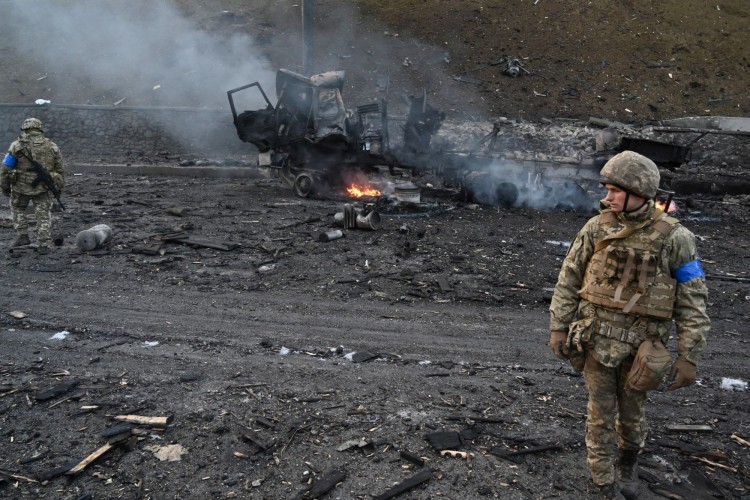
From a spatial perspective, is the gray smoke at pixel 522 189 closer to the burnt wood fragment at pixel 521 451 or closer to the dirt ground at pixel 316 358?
the dirt ground at pixel 316 358

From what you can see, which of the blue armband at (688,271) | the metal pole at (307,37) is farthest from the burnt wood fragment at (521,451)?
the metal pole at (307,37)

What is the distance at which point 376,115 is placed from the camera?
14.0 meters

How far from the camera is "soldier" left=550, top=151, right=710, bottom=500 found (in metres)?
3.38

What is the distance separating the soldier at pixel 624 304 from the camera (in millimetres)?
3381

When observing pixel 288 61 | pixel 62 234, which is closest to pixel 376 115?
pixel 62 234

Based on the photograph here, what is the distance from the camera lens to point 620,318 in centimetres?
350

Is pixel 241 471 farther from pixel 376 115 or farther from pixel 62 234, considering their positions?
A: pixel 376 115

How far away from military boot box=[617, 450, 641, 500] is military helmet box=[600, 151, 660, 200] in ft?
5.76

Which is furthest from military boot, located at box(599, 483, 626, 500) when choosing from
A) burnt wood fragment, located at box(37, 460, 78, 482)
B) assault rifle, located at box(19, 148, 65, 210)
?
assault rifle, located at box(19, 148, 65, 210)

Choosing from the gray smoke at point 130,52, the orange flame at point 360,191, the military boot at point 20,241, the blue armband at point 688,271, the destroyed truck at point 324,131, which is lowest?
the military boot at point 20,241

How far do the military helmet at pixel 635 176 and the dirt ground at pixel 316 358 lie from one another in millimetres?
2075

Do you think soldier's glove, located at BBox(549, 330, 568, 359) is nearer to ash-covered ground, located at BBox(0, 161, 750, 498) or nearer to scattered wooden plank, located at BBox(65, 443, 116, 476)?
ash-covered ground, located at BBox(0, 161, 750, 498)

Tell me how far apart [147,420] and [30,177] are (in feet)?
20.6

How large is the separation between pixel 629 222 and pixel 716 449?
218 cm
